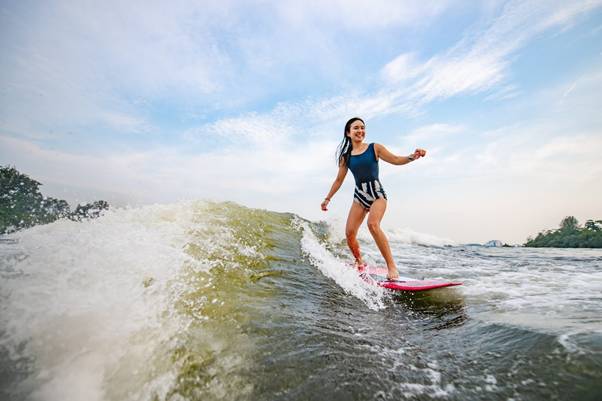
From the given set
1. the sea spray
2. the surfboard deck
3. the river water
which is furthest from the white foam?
the surfboard deck

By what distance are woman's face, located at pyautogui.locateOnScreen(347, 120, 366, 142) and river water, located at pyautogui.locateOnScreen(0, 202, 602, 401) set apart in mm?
3000

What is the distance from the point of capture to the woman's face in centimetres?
553

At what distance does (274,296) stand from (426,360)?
5.77 ft

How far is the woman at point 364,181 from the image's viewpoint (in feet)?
16.8

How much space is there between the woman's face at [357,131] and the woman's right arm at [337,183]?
529 mm

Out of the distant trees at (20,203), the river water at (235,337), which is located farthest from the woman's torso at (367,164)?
the distant trees at (20,203)

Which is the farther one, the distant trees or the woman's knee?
the distant trees

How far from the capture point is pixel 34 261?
101 inches

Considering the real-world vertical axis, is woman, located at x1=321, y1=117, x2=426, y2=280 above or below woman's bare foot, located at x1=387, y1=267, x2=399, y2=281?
above

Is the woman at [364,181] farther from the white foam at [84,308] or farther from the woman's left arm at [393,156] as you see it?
the white foam at [84,308]

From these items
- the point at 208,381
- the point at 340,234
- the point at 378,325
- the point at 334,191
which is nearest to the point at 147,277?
the point at 208,381

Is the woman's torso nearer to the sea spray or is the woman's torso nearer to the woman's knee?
the woman's knee

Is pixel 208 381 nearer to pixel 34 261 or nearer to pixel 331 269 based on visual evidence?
pixel 34 261

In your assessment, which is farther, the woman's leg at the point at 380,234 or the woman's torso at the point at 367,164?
the woman's torso at the point at 367,164
